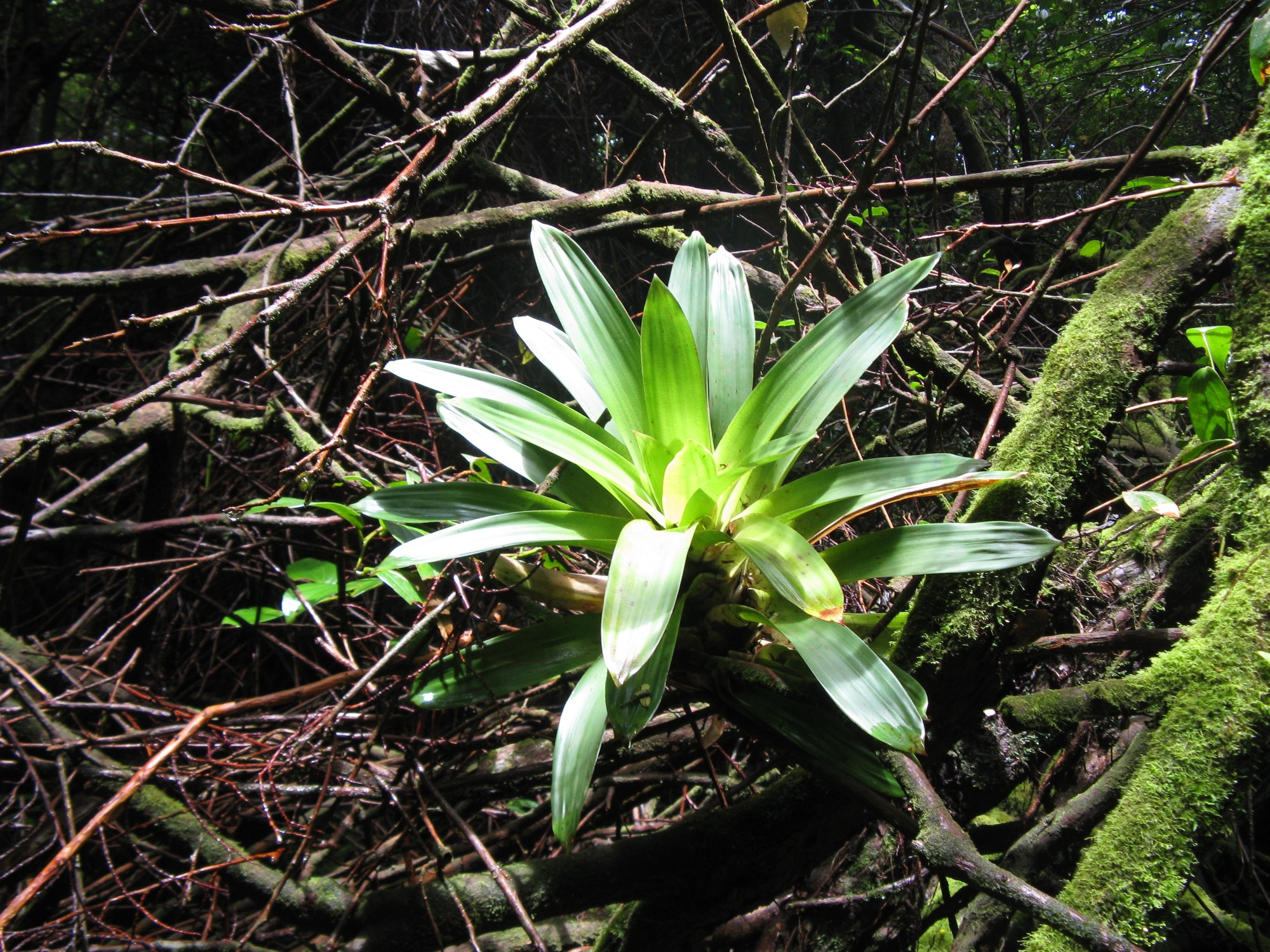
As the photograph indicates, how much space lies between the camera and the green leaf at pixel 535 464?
734 mm

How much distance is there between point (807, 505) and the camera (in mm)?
664

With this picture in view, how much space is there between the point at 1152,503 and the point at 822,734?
0.53 metres

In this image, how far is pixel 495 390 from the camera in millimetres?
738

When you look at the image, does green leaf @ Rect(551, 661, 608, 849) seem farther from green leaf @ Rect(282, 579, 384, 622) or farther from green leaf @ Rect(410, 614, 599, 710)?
green leaf @ Rect(282, 579, 384, 622)

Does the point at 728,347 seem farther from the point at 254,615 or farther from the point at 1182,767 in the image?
the point at 254,615

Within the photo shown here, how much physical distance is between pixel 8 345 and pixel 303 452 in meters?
1.53

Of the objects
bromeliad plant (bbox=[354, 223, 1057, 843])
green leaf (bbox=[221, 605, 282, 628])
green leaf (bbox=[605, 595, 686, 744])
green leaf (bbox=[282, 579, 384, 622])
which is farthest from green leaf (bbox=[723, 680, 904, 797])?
green leaf (bbox=[221, 605, 282, 628])

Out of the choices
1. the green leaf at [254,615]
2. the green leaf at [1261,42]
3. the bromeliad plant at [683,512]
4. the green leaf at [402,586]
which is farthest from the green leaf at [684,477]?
the green leaf at [1261,42]

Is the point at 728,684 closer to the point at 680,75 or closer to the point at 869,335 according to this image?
the point at 869,335

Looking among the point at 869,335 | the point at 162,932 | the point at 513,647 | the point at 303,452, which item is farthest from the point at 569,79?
the point at 162,932

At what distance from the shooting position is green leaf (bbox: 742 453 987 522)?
2.03 feet

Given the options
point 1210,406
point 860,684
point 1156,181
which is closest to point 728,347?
point 860,684

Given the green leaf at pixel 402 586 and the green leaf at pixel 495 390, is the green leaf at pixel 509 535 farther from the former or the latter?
the green leaf at pixel 402 586

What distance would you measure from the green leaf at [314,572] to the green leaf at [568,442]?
26.0 inches
